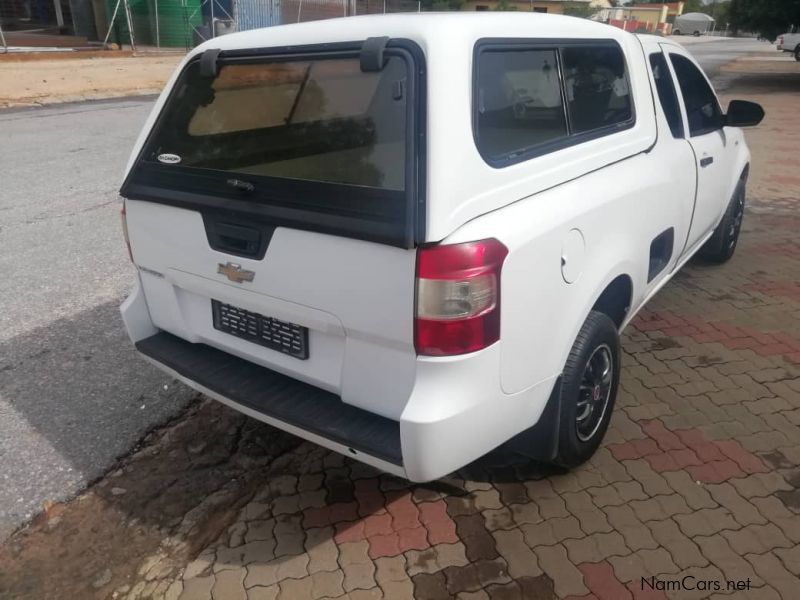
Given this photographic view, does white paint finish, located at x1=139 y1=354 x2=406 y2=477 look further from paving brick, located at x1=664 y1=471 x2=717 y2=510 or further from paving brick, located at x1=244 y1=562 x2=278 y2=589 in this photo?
paving brick, located at x1=664 y1=471 x2=717 y2=510

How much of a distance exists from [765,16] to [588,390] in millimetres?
24160

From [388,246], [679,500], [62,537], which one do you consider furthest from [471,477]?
[62,537]

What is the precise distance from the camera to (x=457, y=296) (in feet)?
6.80

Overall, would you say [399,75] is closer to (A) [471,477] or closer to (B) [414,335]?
(B) [414,335]

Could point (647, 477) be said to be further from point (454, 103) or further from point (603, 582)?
point (454, 103)

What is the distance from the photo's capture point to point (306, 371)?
248 centimetres

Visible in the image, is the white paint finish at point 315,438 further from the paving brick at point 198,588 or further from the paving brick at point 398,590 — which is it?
the paving brick at point 198,588

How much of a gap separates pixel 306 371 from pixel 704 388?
2.38m

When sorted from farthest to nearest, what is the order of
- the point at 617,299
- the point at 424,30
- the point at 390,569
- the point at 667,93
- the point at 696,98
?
1. the point at 696,98
2. the point at 667,93
3. the point at 617,299
4. the point at 390,569
5. the point at 424,30

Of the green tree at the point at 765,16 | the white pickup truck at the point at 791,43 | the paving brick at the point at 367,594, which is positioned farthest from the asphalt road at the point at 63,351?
the white pickup truck at the point at 791,43

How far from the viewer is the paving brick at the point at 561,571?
2375 mm

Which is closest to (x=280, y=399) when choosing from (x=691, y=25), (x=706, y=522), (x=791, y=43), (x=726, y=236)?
(x=706, y=522)

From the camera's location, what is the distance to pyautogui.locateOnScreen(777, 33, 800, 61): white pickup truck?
35778mm

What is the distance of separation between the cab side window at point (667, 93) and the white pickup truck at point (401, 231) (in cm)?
52
